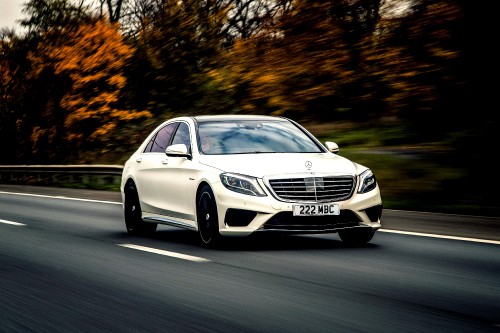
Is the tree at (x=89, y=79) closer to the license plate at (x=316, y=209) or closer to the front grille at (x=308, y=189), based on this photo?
the front grille at (x=308, y=189)

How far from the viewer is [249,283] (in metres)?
7.85

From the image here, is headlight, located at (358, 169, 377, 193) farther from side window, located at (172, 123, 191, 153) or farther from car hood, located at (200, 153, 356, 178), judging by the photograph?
side window, located at (172, 123, 191, 153)

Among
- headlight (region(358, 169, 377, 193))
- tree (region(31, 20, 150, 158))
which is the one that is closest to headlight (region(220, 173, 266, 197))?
headlight (region(358, 169, 377, 193))

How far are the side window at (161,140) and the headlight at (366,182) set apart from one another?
2.79 meters

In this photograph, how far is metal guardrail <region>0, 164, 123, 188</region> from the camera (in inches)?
1104

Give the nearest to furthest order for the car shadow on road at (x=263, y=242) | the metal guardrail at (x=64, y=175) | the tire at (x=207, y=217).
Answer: the tire at (x=207, y=217)
the car shadow on road at (x=263, y=242)
the metal guardrail at (x=64, y=175)

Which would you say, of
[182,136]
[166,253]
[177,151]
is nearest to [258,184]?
[166,253]

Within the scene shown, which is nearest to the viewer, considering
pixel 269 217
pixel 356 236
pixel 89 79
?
pixel 269 217

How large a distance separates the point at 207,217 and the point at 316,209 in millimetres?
1184

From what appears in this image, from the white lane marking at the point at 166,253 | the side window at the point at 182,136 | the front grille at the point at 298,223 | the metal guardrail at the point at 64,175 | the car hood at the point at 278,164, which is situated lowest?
the metal guardrail at the point at 64,175

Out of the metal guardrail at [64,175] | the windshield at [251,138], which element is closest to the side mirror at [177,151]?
the windshield at [251,138]

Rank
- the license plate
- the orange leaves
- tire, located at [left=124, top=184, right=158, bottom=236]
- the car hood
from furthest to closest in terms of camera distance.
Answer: the orange leaves < tire, located at [left=124, top=184, right=158, bottom=236] < the car hood < the license plate

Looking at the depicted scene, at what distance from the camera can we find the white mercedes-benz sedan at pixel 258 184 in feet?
32.7

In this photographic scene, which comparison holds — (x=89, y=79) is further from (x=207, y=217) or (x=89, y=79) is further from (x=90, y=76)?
(x=207, y=217)
